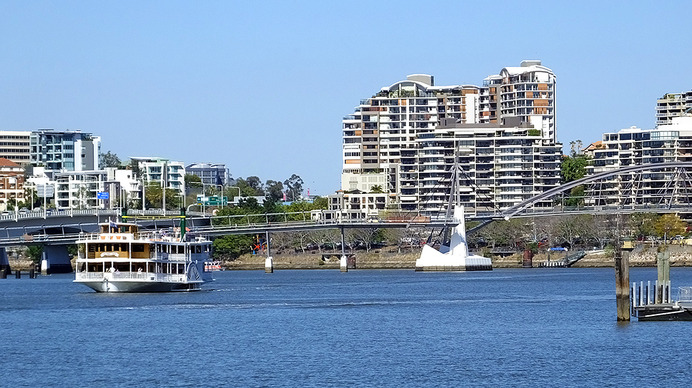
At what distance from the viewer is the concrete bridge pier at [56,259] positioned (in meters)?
158

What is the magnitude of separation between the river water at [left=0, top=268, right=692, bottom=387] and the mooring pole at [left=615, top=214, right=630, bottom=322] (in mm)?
910

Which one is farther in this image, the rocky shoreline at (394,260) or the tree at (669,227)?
the tree at (669,227)

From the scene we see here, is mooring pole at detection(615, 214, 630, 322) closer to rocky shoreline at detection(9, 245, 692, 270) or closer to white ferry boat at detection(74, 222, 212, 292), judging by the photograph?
white ferry boat at detection(74, 222, 212, 292)

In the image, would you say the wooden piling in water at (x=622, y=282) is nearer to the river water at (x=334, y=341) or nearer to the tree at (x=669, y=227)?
the river water at (x=334, y=341)

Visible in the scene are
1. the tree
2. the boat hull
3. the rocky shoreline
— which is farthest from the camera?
the tree

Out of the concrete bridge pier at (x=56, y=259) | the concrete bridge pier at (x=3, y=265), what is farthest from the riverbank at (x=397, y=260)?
the concrete bridge pier at (x=3, y=265)

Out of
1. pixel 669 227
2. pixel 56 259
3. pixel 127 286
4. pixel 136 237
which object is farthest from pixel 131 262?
pixel 669 227

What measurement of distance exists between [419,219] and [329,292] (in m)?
58.6

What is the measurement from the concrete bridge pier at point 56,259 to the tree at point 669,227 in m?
68.9

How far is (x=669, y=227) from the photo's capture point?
175 m

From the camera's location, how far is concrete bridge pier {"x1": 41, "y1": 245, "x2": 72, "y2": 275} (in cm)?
15841

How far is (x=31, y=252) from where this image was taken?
18362 cm

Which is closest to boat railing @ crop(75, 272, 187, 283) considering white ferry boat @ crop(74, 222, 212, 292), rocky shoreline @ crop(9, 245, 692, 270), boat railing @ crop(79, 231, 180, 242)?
white ferry boat @ crop(74, 222, 212, 292)

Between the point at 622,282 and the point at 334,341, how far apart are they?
39.7 ft
